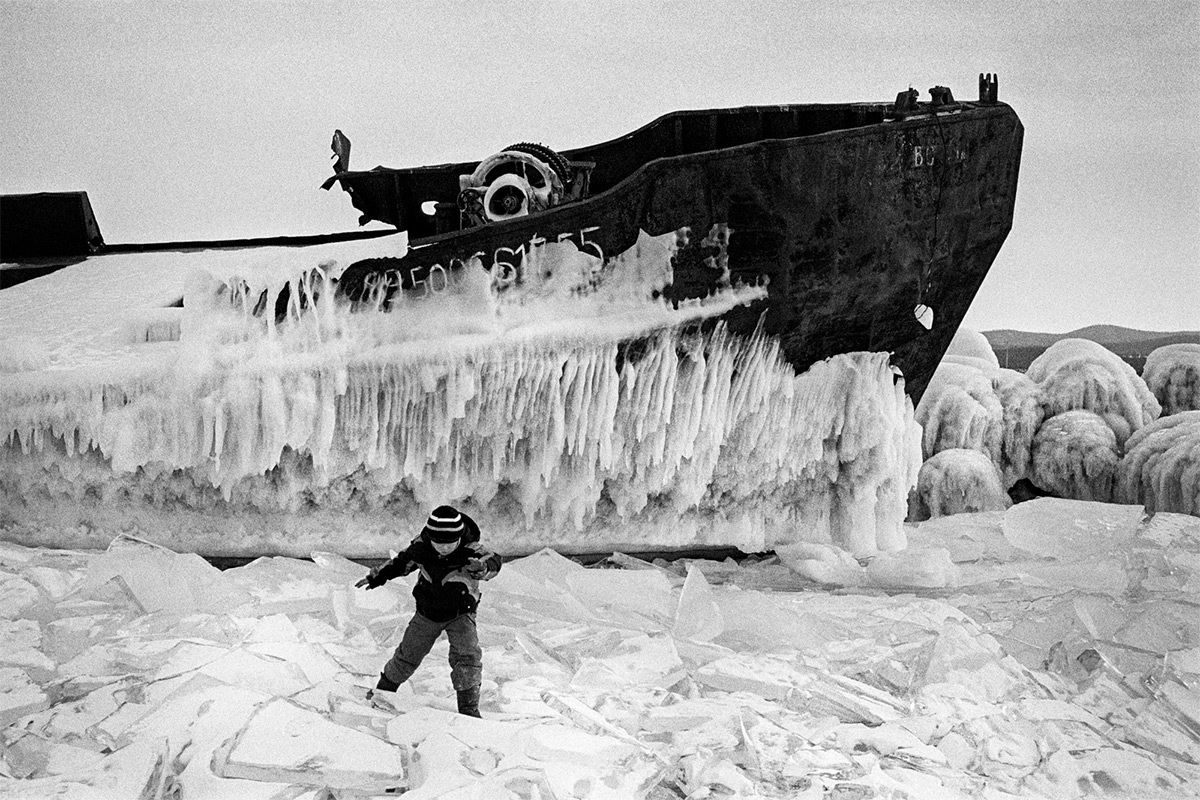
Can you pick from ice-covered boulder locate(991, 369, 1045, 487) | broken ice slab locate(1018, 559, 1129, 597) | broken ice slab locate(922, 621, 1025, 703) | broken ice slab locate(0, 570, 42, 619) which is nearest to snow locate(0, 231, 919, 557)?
broken ice slab locate(0, 570, 42, 619)

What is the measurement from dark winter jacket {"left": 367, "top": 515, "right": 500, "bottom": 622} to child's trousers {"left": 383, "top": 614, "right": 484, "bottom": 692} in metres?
0.02

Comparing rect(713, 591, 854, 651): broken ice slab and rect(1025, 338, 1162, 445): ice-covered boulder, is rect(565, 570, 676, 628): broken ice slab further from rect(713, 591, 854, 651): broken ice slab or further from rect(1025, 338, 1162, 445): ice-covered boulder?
rect(1025, 338, 1162, 445): ice-covered boulder

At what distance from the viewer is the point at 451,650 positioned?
82.5 inches

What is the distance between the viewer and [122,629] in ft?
8.04

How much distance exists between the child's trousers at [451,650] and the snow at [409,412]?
93cm

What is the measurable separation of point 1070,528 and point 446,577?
2.50 m

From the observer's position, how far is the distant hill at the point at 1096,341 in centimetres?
371

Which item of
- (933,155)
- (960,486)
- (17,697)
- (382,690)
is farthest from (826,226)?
(17,697)

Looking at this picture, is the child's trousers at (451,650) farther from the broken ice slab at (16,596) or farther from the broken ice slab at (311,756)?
the broken ice slab at (16,596)

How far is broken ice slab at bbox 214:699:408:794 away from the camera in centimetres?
189

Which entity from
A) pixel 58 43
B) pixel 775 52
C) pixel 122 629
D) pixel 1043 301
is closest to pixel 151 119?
pixel 58 43

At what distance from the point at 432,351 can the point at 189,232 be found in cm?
133

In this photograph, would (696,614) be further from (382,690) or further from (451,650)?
(382,690)

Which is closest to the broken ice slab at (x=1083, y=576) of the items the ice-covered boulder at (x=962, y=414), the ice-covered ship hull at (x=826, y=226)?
the ice-covered ship hull at (x=826, y=226)
